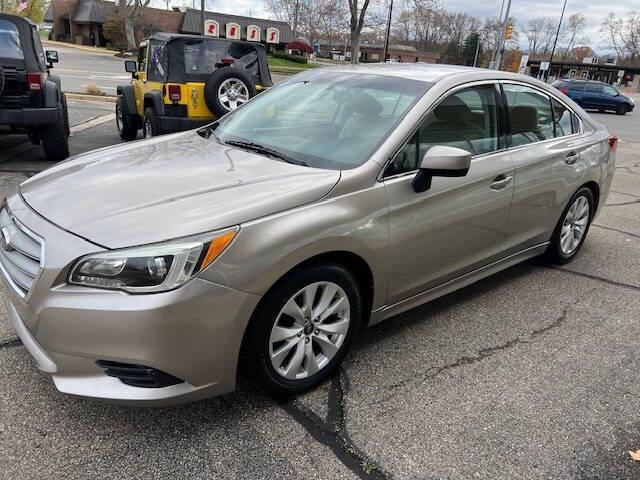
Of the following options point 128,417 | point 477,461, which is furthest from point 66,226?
point 477,461

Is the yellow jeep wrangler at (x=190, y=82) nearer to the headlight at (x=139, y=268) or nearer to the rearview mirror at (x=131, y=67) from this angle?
the rearview mirror at (x=131, y=67)

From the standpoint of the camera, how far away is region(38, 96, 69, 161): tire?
710 centimetres

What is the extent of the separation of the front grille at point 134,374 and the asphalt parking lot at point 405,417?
35 centimetres

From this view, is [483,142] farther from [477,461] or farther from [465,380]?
[477,461]

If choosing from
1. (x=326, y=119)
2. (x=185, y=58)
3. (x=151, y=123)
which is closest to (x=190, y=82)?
(x=185, y=58)

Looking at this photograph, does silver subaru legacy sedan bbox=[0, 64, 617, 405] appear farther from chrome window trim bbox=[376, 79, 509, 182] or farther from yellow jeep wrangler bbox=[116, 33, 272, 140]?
yellow jeep wrangler bbox=[116, 33, 272, 140]

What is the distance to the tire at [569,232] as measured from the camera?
14.7ft

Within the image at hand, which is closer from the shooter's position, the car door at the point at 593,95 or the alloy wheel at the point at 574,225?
the alloy wheel at the point at 574,225

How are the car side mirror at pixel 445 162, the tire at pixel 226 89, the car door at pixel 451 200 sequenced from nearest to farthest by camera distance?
the car side mirror at pixel 445 162, the car door at pixel 451 200, the tire at pixel 226 89

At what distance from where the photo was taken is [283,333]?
8.45 feet

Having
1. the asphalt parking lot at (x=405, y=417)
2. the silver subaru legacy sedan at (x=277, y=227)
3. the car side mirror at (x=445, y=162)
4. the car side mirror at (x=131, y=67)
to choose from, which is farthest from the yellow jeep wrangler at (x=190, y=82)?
the car side mirror at (x=445, y=162)

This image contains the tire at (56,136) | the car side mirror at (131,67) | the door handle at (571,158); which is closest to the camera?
the door handle at (571,158)

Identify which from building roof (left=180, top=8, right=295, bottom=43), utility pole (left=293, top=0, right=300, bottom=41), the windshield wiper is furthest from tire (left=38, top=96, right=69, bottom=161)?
utility pole (left=293, top=0, right=300, bottom=41)

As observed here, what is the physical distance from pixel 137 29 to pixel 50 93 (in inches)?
2225
